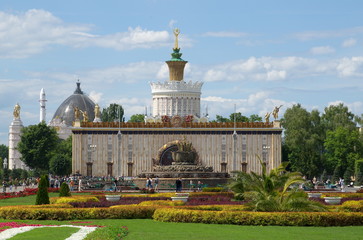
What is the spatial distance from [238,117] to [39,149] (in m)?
28.9

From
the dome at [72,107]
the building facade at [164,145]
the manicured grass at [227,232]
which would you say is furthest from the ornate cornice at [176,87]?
the manicured grass at [227,232]

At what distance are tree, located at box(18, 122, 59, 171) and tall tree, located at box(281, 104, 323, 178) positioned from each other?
28.5m

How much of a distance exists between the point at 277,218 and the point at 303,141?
6468cm

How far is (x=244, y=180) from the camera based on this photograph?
92.4 feet

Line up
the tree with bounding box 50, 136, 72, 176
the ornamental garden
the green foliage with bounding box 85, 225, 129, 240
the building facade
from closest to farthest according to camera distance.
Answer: the green foliage with bounding box 85, 225, 129, 240
the ornamental garden
the building facade
the tree with bounding box 50, 136, 72, 176

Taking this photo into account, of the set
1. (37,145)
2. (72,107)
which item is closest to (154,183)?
(37,145)

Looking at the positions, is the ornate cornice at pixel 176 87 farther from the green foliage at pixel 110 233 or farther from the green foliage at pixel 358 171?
the green foliage at pixel 110 233

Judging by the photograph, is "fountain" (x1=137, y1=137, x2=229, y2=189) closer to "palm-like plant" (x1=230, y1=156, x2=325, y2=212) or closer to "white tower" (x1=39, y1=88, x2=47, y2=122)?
"palm-like plant" (x1=230, y1=156, x2=325, y2=212)

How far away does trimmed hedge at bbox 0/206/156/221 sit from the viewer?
27.4 m

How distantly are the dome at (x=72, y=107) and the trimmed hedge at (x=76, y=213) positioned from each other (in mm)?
118671

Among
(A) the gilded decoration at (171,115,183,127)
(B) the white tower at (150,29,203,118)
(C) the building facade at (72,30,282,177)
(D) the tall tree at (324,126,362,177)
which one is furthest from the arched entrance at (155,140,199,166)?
(D) the tall tree at (324,126,362,177)

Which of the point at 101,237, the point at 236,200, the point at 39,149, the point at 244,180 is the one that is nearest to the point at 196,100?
the point at 39,149

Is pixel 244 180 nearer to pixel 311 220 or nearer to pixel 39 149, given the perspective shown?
pixel 311 220

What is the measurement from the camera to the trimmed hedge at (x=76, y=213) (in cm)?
2739
